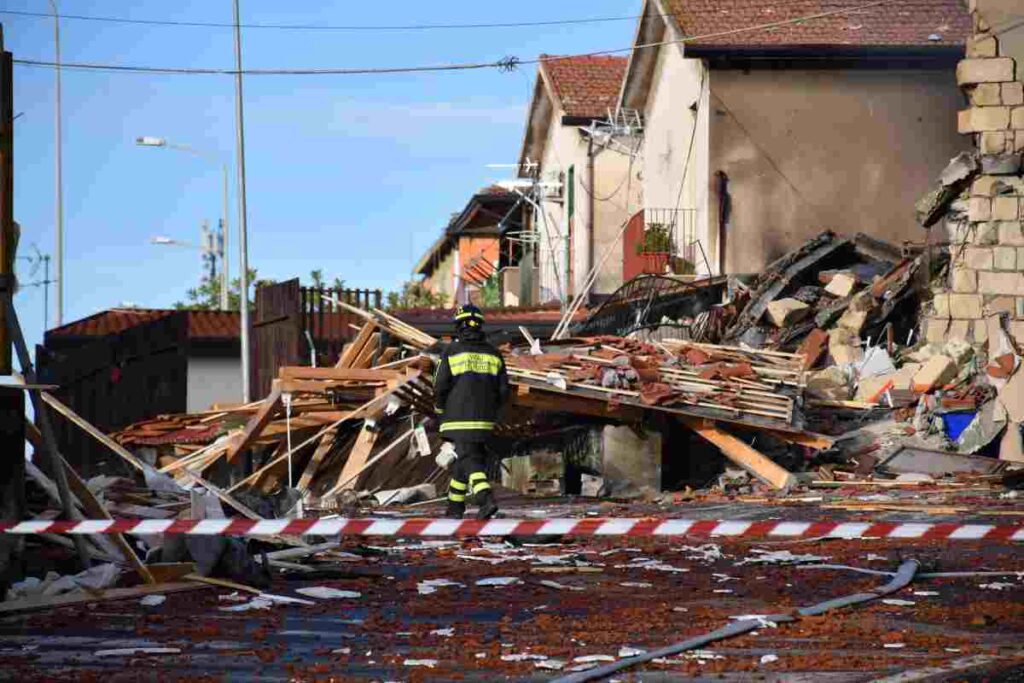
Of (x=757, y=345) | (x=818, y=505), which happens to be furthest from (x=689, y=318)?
(x=818, y=505)

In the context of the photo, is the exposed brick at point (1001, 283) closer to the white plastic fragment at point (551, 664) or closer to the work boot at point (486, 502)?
the work boot at point (486, 502)

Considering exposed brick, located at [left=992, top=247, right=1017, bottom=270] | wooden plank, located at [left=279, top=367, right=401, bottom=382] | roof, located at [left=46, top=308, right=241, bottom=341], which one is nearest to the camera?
wooden plank, located at [left=279, top=367, right=401, bottom=382]

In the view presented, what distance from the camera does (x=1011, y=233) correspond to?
2214cm

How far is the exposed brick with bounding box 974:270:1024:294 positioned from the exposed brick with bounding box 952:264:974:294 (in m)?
0.07

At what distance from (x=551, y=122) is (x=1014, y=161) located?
2564 cm

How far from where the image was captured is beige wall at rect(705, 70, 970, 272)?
30156 mm

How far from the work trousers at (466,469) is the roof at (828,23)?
57.5 feet

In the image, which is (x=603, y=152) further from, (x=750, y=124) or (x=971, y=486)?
(x=971, y=486)

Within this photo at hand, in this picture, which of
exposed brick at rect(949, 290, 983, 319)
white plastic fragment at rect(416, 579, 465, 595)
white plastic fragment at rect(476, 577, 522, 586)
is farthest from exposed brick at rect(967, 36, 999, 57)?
white plastic fragment at rect(416, 579, 465, 595)

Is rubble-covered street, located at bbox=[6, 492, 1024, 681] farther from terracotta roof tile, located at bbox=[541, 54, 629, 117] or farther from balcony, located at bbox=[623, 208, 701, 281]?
terracotta roof tile, located at bbox=[541, 54, 629, 117]

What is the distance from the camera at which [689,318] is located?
92.5 feet

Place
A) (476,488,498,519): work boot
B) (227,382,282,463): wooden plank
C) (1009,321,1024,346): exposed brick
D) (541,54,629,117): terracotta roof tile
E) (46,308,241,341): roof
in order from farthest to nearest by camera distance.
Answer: (541,54,629,117): terracotta roof tile < (46,308,241,341): roof < (1009,321,1024,346): exposed brick < (227,382,282,463): wooden plank < (476,488,498,519): work boot

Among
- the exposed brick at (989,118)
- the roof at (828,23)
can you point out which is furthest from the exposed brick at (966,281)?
the roof at (828,23)

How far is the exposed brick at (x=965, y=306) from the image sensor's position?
22422mm
